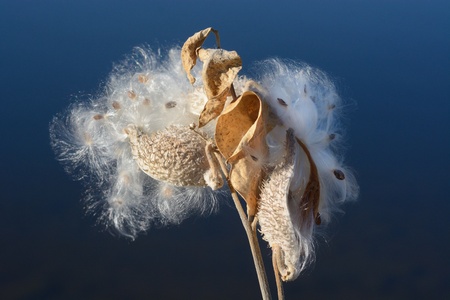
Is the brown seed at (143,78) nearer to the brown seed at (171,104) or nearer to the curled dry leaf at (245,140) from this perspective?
the brown seed at (171,104)

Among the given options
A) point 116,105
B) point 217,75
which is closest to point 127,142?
point 116,105

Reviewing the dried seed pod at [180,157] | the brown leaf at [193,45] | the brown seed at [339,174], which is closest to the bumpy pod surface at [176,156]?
the dried seed pod at [180,157]

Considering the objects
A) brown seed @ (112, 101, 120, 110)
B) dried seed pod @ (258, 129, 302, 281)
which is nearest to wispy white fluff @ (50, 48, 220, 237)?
brown seed @ (112, 101, 120, 110)

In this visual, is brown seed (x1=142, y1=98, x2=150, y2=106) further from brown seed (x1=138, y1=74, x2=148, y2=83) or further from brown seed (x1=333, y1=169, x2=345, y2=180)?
brown seed (x1=333, y1=169, x2=345, y2=180)

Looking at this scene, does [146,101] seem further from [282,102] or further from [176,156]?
[282,102]

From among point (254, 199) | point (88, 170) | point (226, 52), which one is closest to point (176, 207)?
point (88, 170)

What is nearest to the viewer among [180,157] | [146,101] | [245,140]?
[245,140]

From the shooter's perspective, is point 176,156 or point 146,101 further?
point 146,101
